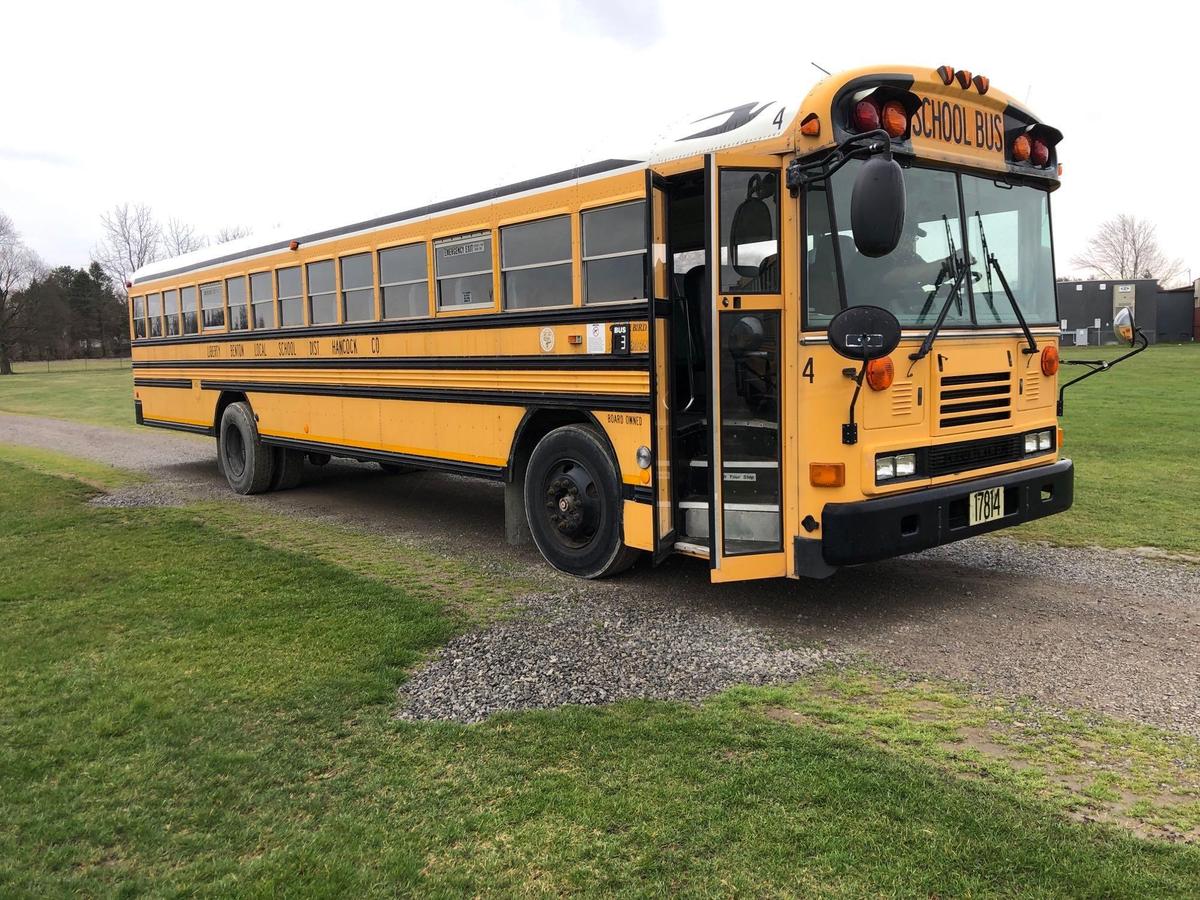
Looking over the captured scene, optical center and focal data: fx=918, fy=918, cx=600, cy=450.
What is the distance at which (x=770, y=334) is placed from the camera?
456 cm

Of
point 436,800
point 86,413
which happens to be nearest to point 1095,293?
point 86,413

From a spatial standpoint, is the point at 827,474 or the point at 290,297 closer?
the point at 827,474

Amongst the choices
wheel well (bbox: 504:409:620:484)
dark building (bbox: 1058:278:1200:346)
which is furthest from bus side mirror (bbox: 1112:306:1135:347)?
dark building (bbox: 1058:278:1200:346)

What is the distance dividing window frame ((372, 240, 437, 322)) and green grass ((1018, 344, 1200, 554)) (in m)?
4.84

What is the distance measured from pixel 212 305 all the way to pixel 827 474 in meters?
7.83

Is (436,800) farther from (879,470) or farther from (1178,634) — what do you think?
(1178,634)

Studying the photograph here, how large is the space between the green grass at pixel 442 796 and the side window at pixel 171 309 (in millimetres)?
6729

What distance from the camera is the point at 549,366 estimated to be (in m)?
5.84

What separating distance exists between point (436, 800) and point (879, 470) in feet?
8.59

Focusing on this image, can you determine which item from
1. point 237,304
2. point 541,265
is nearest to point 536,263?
point 541,265

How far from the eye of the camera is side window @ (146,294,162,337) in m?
11.1

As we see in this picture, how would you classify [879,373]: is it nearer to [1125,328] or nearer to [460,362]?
[1125,328]

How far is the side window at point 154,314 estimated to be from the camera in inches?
437

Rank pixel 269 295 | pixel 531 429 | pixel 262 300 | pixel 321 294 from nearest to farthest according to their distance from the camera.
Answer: pixel 531 429 < pixel 321 294 < pixel 269 295 < pixel 262 300
